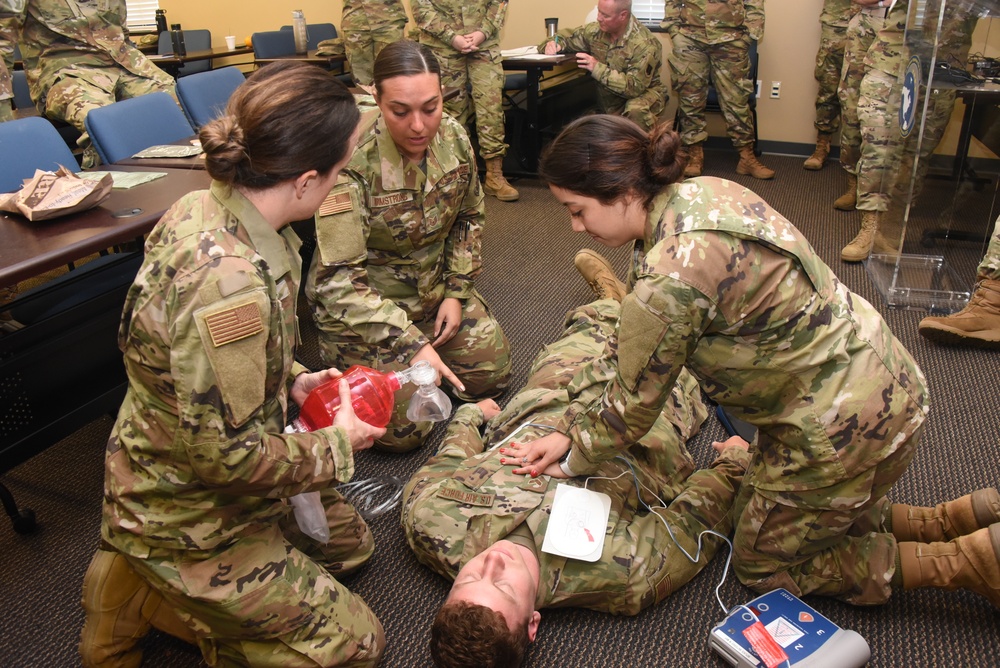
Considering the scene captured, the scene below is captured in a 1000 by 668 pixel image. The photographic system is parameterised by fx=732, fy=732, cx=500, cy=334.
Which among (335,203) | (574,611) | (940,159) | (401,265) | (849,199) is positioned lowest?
(574,611)

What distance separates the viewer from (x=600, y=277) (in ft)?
9.47

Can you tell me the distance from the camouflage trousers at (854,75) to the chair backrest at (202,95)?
3124mm

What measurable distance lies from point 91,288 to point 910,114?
3134mm

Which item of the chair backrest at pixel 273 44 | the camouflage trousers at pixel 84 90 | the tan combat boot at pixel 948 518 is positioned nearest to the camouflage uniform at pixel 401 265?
the tan combat boot at pixel 948 518

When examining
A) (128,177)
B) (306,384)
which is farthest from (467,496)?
(128,177)

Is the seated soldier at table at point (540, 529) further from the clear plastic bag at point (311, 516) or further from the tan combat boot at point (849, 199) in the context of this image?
the tan combat boot at point (849, 199)

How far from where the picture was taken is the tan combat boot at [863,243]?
11.4 feet

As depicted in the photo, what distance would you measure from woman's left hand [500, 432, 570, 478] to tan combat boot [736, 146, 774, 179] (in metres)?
3.66

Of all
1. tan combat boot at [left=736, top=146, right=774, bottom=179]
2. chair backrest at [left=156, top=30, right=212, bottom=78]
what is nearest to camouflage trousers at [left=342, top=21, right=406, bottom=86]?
chair backrest at [left=156, top=30, right=212, bottom=78]

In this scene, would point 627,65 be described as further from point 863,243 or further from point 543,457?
point 543,457

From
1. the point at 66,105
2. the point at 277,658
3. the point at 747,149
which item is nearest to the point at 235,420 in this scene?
the point at 277,658

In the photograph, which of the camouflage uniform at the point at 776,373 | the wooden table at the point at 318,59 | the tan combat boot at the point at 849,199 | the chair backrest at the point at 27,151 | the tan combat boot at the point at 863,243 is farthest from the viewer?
the wooden table at the point at 318,59

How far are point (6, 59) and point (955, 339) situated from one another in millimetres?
4288

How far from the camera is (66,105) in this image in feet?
10.6
